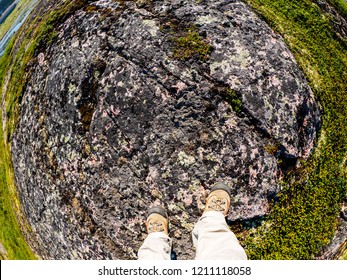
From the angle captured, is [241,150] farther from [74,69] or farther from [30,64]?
[30,64]

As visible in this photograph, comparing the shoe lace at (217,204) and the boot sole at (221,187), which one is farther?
the boot sole at (221,187)

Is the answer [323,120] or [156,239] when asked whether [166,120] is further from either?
[323,120]

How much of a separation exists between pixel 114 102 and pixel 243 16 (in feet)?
12.3

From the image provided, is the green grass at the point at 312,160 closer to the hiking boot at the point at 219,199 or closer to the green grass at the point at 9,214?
the hiking boot at the point at 219,199

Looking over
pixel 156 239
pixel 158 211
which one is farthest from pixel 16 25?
pixel 156 239

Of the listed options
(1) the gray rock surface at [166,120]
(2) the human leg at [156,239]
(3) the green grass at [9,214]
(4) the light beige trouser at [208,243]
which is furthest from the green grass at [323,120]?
(2) the human leg at [156,239]

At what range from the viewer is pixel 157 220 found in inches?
242

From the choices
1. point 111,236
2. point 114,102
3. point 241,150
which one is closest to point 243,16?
point 241,150

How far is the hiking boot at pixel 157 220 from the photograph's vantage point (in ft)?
20.1

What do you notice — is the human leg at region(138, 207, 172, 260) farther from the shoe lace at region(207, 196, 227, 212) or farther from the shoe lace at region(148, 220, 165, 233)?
the shoe lace at region(207, 196, 227, 212)

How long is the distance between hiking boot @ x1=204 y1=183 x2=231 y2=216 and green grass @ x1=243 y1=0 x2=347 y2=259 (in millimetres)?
1212

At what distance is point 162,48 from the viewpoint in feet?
21.3

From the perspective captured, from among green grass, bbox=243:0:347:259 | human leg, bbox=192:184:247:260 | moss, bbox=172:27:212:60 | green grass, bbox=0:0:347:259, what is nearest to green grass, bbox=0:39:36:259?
green grass, bbox=0:0:347:259

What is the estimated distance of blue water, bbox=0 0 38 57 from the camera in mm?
9475
